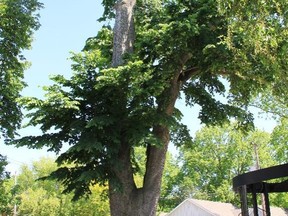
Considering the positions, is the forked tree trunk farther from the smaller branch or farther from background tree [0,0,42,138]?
background tree [0,0,42,138]

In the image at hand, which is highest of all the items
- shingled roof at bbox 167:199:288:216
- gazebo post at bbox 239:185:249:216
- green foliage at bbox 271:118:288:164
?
green foliage at bbox 271:118:288:164

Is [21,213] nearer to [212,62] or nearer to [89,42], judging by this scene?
[89,42]

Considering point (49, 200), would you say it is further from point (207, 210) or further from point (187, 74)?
point (187, 74)

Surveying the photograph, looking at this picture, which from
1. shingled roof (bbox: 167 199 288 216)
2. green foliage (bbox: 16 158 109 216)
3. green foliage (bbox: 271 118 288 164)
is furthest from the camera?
green foliage (bbox: 271 118 288 164)

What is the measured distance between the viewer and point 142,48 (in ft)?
35.2

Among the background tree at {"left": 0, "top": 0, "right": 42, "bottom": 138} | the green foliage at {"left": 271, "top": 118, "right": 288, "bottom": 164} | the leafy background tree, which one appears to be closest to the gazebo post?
the leafy background tree

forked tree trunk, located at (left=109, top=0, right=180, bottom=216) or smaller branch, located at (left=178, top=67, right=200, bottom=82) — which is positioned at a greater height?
smaller branch, located at (left=178, top=67, right=200, bottom=82)

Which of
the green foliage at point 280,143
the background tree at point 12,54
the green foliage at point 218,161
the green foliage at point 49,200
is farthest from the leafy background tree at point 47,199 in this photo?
the green foliage at point 280,143

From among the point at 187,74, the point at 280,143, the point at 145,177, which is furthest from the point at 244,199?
the point at 280,143

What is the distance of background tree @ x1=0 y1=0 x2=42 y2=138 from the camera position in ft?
46.8

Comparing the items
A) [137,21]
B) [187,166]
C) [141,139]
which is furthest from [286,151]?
[141,139]

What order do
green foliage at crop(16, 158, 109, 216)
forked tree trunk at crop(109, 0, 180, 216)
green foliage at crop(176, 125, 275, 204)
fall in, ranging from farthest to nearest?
green foliage at crop(176, 125, 275, 204)
green foliage at crop(16, 158, 109, 216)
forked tree trunk at crop(109, 0, 180, 216)

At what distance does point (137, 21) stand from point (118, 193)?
19.9 ft

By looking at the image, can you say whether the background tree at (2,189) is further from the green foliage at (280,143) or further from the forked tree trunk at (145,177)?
the green foliage at (280,143)
